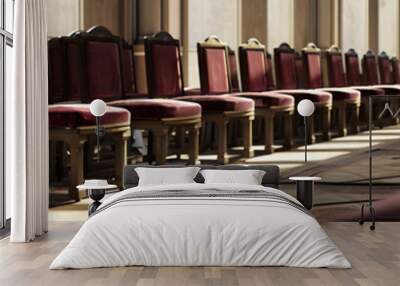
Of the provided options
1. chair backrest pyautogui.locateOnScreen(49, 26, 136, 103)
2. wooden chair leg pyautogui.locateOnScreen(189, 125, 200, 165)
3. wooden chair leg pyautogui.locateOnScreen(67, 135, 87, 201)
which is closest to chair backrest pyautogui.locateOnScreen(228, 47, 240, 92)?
wooden chair leg pyautogui.locateOnScreen(189, 125, 200, 165)

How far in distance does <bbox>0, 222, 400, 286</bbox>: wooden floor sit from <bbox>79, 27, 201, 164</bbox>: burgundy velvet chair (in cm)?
172

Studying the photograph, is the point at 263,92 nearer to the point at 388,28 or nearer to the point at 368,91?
the point at 368,91

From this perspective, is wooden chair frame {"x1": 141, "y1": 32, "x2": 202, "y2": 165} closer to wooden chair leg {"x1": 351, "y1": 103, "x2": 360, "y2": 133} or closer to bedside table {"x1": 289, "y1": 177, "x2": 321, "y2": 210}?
bedside table {"x1": 289, "y1": 177, "x2": 321, "y2": 210}

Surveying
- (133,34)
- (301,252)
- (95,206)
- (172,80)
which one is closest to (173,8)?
(133,34)

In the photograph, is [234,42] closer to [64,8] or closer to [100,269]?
[64,8]

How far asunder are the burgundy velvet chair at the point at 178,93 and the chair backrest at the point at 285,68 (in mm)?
1532

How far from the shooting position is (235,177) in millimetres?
4684

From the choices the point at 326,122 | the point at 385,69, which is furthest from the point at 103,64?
the point at 385,69

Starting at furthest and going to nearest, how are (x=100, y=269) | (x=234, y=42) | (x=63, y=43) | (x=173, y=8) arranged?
(x=234, y=42)
(x=173, y=8)
(x=63, y=43)
(x=100, y=269)

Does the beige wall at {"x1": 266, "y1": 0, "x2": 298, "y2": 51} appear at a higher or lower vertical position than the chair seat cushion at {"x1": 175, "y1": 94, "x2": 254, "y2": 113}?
higher

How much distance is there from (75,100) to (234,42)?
3293 mm

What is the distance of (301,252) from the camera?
3.65m

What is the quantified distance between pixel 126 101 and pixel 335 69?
3853 millimetres

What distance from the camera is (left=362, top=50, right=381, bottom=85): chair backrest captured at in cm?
987
